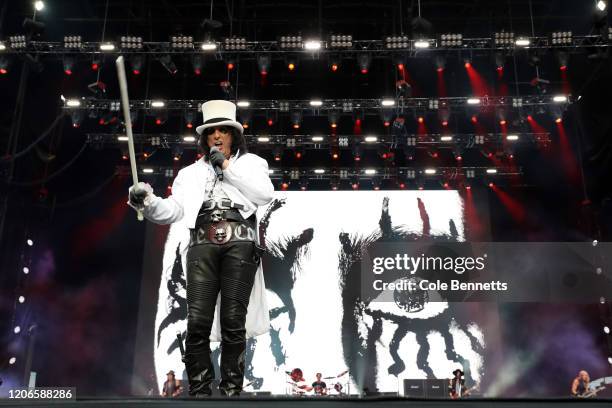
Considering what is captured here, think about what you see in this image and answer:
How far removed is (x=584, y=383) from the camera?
31.5 ft

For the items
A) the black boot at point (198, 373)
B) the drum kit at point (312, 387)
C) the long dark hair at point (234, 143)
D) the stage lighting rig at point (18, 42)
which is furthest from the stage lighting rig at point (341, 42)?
the black boot at point (198, 373)

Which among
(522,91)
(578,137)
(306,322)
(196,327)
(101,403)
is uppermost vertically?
(522,91)

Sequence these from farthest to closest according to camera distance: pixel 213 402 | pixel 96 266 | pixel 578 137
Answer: pixel 96 266 < pixel 578 137 < pixel 213 402

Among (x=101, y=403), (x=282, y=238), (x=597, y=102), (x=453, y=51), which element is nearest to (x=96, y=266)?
(x=282, y=238)

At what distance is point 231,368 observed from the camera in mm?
2855

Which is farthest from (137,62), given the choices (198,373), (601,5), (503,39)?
(198,373)

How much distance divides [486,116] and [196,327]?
33.2 ft

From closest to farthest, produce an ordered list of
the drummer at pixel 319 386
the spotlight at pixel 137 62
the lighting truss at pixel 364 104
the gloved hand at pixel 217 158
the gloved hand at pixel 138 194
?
the gloved hand at pixel 138 194 → the gloved hand at pixel 217 158 → the spotlight at pixel 137 62 → the lighting truss at pixel 364 104 → the drummer at pixel 319 386

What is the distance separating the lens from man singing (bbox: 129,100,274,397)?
9.41ft

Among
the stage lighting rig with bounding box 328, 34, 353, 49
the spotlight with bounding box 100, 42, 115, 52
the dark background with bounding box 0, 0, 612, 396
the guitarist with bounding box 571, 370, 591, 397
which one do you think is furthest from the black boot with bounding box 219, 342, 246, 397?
the guitarist with bounding box 571, 370, 591, 397

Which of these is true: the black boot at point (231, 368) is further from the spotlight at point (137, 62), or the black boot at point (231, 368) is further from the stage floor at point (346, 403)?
the spotlight at point (137, 62)

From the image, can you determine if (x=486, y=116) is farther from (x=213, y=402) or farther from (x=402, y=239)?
(x=213, y=402)

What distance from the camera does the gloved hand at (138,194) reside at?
2670 mm

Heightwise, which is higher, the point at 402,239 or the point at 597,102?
the point at 597,102
